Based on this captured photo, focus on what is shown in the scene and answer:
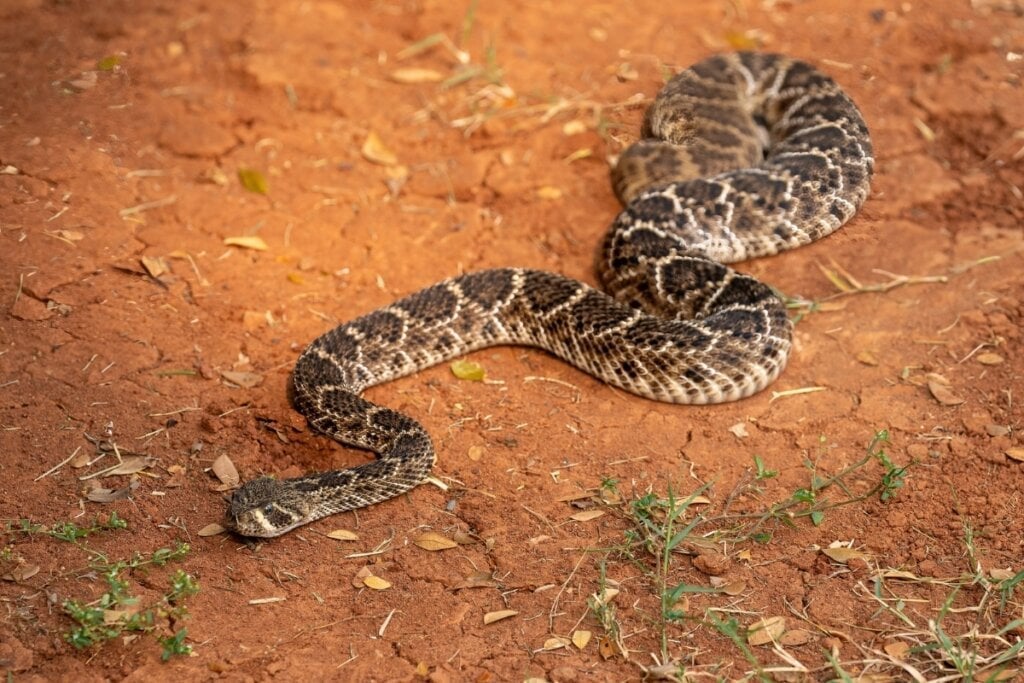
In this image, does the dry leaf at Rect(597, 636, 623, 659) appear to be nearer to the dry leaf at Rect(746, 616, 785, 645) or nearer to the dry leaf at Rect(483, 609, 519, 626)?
the dry leaf at Rect(483, 609, 519, 626)

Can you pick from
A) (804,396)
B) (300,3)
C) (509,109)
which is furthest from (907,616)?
(300,3)

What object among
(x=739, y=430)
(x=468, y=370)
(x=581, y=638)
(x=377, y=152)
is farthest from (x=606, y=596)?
(x=377, y=152)

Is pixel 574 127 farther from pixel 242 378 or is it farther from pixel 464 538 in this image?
pixel 464 538

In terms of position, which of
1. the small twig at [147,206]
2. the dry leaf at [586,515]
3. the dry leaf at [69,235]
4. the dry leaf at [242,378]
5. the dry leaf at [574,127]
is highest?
the dry leaf at [574,127]

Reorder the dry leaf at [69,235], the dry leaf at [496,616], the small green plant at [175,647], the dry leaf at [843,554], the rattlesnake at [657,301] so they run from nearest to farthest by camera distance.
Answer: the small green plant at [175,647] < the dry leaf at [496,616] < the dry leaf at [843,554] < the rattlesnake at [657,301] < the dry leaf at [69,235]

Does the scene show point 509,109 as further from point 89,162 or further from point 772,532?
point 772,532

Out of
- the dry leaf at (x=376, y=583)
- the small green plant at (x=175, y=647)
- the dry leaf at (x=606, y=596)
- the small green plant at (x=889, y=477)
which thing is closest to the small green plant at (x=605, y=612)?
the dry leaf at (x=606, y=596)

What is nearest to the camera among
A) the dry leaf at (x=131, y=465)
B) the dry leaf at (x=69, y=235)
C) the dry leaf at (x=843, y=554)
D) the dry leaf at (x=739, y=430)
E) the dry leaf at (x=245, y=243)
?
the dry leaf at (x=843, y=554)

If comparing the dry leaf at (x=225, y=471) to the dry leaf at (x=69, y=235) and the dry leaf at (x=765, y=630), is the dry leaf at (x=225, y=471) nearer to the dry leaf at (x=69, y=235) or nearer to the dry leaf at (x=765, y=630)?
the dry leaf at (x=69, y=235)
